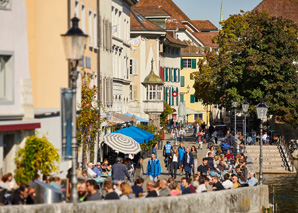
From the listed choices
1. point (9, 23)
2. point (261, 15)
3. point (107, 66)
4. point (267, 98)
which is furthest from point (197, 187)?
point (261, 15)

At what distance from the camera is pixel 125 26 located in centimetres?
5356

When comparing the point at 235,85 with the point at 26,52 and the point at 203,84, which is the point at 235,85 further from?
the point at 26,52

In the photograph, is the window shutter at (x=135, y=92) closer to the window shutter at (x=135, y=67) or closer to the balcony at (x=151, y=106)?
the balcony at (x=151, y=106)

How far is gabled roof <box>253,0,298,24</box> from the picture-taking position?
336 feet

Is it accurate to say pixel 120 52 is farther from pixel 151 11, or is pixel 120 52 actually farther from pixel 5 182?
pixel 5 182

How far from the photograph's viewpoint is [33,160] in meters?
21.6

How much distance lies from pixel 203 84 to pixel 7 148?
55.2 meters

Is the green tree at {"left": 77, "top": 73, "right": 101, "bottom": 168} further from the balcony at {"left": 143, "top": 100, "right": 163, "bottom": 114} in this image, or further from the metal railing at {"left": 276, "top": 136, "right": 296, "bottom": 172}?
the balcony at {"left": 143, "top": 100, "right": 163, "bottom": 114}

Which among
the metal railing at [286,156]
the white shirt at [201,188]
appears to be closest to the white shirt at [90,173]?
the white shirt at [201,188]

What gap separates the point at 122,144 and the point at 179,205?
51.1 feet

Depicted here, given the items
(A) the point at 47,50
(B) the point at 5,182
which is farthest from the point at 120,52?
(B) the point at 5,182

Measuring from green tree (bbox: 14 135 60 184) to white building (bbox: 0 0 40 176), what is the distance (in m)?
0.80

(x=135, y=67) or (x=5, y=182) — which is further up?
(x=135, y=67)

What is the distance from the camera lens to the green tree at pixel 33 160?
70.7ft
